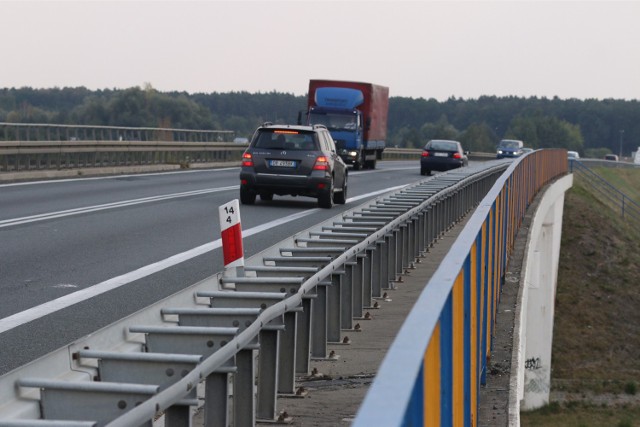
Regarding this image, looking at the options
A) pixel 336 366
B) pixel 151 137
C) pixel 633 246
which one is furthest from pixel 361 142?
pixel 336 366

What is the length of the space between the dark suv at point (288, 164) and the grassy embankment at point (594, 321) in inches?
482

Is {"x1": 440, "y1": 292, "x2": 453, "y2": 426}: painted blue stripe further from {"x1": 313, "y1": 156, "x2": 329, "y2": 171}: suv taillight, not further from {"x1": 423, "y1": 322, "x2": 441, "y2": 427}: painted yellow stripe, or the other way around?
{"x1": 313, "y1": 156, "x2": 329, "y2": 171}: suv taillight

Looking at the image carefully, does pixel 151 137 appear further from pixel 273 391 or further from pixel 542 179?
pixel 273 391

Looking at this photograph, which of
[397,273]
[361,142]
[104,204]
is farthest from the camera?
[361,142]

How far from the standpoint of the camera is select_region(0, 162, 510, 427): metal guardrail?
4.62 metres

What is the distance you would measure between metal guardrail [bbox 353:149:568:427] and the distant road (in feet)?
9.66

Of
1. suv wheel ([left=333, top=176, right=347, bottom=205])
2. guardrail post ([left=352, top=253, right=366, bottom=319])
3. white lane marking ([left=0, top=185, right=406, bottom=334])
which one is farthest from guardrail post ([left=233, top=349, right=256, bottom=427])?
suv wheel ([left=333, top=176, right=347, bottom=205])

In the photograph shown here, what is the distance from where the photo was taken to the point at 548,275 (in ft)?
130

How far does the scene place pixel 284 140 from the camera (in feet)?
83.0

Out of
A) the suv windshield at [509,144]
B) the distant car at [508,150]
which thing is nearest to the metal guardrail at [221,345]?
the distant car at [508,150]

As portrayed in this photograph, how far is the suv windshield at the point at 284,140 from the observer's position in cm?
2522

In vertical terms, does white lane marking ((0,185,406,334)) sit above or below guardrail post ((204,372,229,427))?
below

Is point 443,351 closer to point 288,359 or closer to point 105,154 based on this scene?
point 288,359

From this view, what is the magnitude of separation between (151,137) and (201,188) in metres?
15.4
